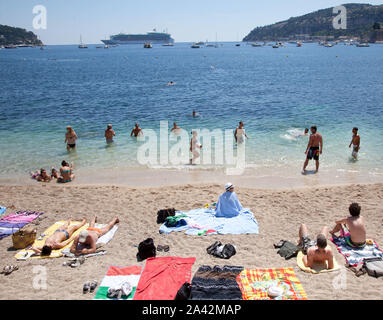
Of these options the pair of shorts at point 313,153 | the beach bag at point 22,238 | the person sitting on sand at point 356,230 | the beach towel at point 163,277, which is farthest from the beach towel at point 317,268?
the pair of shorts at point 313,153

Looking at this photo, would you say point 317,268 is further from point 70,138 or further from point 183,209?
point 70,138

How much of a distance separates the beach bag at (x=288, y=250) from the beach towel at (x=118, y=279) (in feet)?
10.2

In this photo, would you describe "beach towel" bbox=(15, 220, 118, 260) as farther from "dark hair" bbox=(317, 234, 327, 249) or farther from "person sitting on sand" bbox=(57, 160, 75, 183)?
"dark hair" bbox=(317, 234, 327, 249)

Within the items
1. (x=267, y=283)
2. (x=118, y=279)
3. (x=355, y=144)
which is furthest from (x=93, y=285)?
(x=355, y=144)

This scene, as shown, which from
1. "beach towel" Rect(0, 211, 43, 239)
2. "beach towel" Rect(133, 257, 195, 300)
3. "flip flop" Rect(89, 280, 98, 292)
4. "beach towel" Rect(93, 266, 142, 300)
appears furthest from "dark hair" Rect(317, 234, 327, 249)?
"beach towel" Rect(0, 211, 43, 239)

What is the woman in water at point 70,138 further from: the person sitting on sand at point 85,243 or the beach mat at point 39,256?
the person sitting on sand at point 85,243

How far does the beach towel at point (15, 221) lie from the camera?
8.50 metres

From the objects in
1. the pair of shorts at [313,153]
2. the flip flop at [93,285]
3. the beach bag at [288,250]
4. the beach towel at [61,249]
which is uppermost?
the pair of shorts at [313,153]

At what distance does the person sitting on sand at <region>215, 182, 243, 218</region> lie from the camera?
889 cm

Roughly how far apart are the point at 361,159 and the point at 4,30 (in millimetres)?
233898

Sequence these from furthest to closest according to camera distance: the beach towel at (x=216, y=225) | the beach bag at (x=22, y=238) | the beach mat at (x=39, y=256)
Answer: the beach towel at (x=216, y=225)
the beach bag at (x=22, y=238)
the beach mat at (x=39, y=256)

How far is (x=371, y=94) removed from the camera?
102 feet
